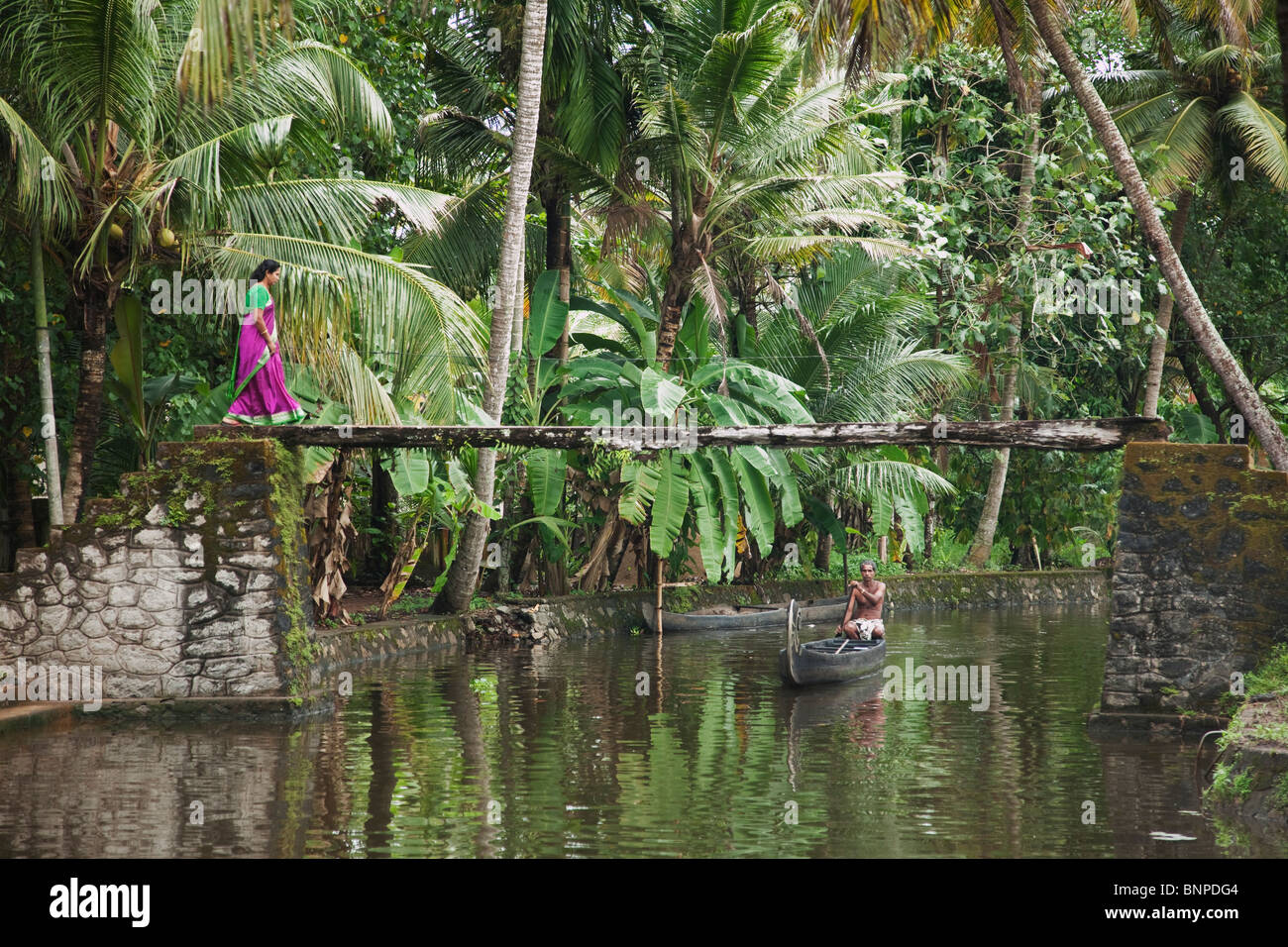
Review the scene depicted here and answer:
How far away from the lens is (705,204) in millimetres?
19250

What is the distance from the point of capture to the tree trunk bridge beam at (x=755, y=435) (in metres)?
11.1

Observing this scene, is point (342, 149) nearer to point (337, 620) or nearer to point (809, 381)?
point (337, 620)

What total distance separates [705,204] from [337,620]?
7867 millimetres

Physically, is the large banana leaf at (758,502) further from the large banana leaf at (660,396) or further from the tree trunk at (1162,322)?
the tree trunk at (1162,322)

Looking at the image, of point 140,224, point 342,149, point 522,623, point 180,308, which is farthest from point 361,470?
point 140,224

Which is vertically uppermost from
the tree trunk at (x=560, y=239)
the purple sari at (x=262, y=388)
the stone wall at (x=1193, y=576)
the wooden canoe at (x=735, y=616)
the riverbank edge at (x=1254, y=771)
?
the tree trunk at (x=560, y=239)

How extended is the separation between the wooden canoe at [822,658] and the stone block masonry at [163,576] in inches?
213

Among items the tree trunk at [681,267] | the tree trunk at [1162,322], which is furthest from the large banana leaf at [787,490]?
the tree trunk at [1162,322]

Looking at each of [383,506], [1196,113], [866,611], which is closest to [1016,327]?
[1196,113]

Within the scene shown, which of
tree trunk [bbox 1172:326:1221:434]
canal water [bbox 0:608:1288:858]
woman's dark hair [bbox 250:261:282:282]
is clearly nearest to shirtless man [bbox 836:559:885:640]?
canal water [bbox 0:608:1288:858]

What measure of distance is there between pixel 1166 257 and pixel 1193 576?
457 cm

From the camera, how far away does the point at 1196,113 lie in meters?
21.8

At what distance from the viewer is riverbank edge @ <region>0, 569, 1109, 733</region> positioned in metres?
11.4

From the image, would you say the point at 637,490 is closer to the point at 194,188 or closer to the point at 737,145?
the point at 737,145
